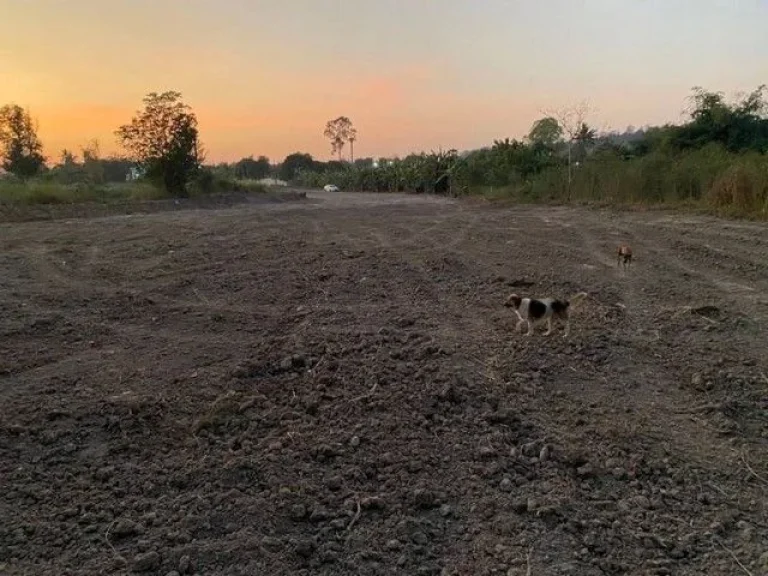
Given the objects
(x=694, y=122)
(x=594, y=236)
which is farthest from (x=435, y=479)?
(x=694, y=122)

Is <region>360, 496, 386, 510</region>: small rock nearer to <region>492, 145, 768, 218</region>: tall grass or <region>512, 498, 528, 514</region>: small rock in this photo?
<region>512, 498, 528, 514</region>: small rock

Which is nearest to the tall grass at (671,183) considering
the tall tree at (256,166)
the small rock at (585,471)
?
the small rock at (585,471)

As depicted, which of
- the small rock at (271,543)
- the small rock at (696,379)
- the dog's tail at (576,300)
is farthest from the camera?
the dog's tail at (576,300)

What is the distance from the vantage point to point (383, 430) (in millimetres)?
2990

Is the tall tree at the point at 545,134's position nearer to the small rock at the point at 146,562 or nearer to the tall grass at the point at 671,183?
the tall grass at the point at 671,183

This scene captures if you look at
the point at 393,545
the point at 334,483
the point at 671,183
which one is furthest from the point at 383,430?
the point at 671,183

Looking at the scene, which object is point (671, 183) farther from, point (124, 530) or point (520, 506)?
point (124, 530)

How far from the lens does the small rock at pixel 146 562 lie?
200 centimetres

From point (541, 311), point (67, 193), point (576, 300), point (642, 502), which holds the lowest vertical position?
point (642, 502)

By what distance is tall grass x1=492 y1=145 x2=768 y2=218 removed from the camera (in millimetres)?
12828

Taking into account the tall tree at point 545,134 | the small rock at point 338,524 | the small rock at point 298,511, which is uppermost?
the tall tree at point 545,134

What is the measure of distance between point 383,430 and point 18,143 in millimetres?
29695

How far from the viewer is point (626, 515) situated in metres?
2.34

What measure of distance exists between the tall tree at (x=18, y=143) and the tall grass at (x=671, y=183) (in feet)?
72.7
